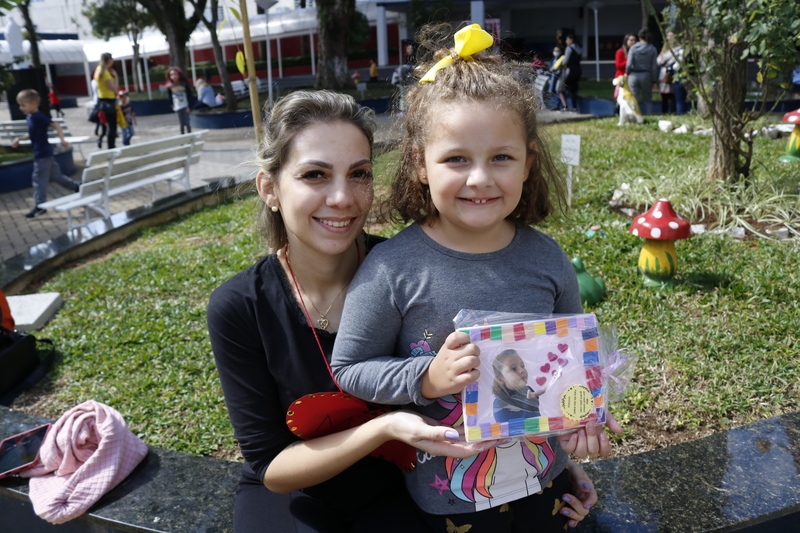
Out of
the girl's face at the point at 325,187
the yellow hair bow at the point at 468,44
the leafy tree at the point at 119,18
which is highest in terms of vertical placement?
the leafy tree at the point at 119,18

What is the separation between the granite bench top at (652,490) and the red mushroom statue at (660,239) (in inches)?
69.2

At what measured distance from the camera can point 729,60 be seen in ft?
21.6

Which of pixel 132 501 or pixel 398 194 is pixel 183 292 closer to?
pixel 132 501

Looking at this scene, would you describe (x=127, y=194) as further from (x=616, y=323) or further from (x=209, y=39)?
(x=209, y=39)

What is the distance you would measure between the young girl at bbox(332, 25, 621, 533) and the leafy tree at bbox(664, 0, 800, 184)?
4.97m

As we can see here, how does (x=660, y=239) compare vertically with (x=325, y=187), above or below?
below

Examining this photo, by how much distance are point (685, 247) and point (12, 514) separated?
4508mm

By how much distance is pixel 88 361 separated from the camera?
13.8 ft

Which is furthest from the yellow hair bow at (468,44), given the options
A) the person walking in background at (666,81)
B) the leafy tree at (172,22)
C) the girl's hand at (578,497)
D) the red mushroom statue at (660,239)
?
the leafy tree at (172,22)

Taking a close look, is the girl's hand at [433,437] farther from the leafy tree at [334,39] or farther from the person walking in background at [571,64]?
the leafy tree at [334,39]

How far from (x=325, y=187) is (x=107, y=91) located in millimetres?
13943

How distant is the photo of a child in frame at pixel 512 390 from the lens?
60.2 inches

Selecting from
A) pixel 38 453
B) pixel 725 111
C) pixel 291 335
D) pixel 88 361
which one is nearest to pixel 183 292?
pixel 88 361

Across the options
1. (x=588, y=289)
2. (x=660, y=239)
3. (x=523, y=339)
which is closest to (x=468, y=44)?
(x=523, y=339)
